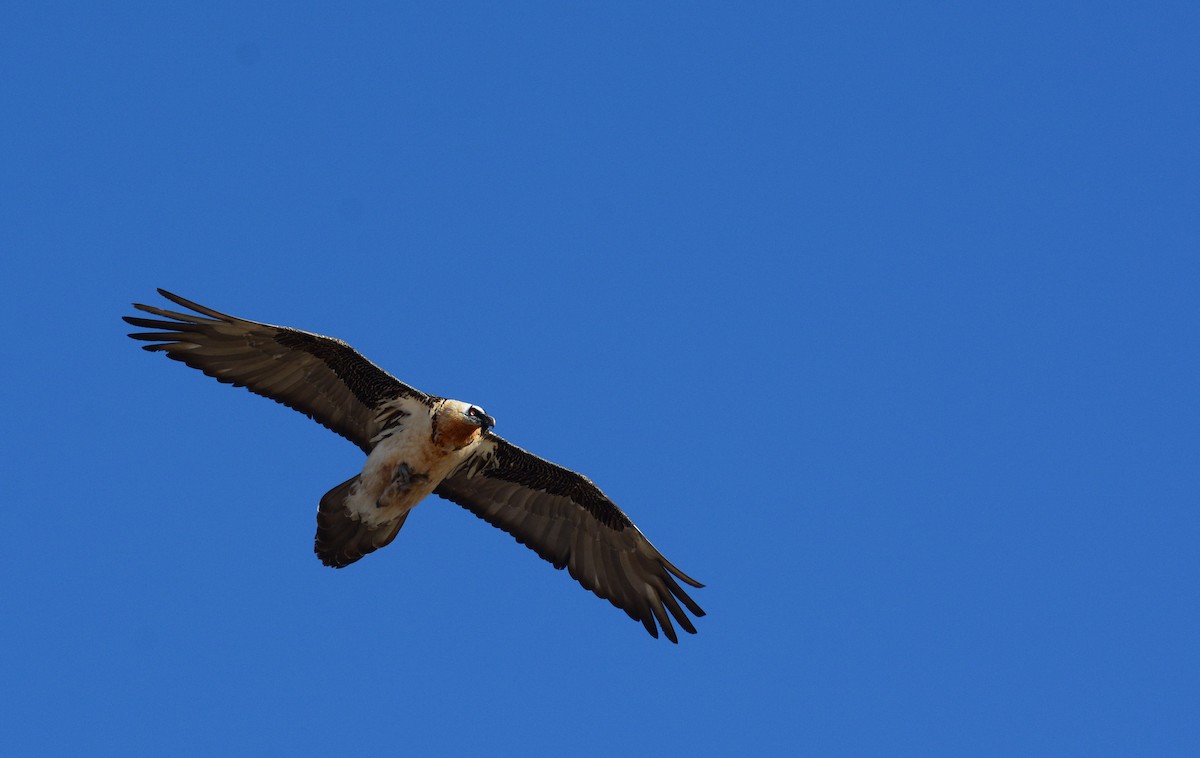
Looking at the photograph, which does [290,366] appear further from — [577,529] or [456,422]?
[577,529]

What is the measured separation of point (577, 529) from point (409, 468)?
2.81m

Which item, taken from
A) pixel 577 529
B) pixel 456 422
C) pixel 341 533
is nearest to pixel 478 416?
pixel 456 422

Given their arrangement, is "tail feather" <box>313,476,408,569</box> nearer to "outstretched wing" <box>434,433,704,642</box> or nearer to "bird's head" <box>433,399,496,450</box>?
"bird's head" <box>433,399,496,450</box>

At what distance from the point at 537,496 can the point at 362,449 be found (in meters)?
2.51

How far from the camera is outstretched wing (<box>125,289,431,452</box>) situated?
18.6 m

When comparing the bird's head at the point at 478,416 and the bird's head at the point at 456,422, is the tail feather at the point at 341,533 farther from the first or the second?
the bird's head at the point at 478,416

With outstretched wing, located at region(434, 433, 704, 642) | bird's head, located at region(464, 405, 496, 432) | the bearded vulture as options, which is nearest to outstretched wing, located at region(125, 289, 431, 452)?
the bearded vulture

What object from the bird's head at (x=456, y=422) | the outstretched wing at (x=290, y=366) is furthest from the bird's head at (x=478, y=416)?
the outstretched wing at (x=290, y=366)

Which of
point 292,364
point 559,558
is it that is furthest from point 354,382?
point 559,558

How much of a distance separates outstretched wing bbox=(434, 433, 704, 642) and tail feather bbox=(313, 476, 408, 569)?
5.54ft

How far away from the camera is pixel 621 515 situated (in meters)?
20.2

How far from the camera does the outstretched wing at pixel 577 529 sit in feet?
66.0

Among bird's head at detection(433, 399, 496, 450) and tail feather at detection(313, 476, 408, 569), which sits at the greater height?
bird's head at detection(433, 399, 496, 450)

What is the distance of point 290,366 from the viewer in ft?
63.1
